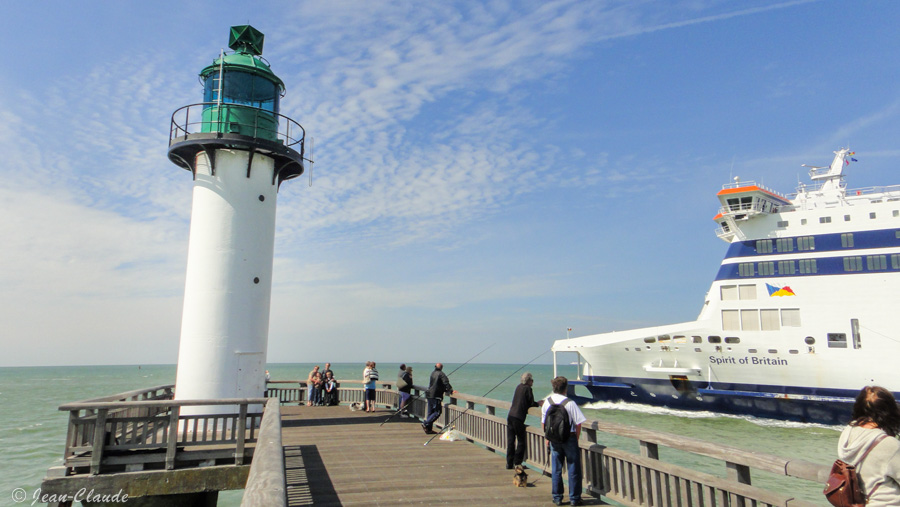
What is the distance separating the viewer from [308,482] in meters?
7.12

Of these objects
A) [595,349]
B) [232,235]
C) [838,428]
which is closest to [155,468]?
[232,235]

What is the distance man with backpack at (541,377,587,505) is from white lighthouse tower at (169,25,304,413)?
28.8 feet

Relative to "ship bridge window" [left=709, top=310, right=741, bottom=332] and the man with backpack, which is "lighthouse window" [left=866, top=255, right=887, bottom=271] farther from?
the man with backpack

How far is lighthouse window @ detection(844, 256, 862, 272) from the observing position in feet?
86.9

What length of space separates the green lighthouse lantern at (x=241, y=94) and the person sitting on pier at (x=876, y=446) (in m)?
13.1

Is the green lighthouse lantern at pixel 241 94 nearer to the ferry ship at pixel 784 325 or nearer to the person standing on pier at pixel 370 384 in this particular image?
the person standing on pier at pixel 370 384

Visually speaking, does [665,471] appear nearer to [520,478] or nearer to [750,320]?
[520,478]

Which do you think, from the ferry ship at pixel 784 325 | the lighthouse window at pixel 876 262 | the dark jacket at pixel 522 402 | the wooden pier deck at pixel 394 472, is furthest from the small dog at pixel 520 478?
the lighthouse window at pixel 876 262

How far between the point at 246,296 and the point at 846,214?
97.3 ft

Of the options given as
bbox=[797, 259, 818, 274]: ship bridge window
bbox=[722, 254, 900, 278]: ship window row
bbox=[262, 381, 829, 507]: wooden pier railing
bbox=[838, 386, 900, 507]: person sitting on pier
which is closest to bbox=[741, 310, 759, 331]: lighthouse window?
bbox=[722, 254, 900, 278]: ship window row

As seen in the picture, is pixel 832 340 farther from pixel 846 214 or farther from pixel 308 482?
pixel 308 482

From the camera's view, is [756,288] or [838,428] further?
[756,288]

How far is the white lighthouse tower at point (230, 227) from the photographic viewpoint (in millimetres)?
12148

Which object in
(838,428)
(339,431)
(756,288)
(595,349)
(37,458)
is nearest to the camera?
(339,431)
